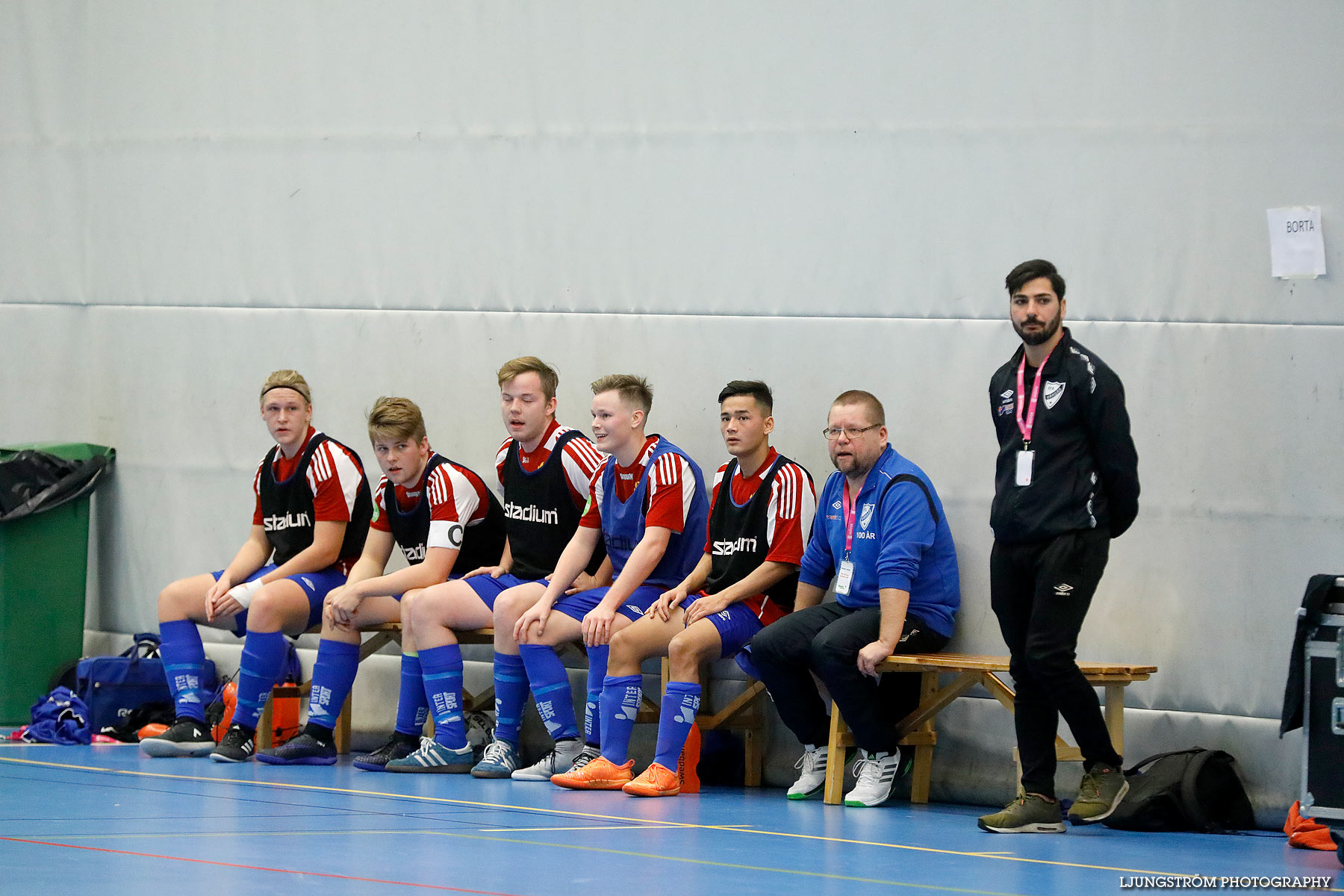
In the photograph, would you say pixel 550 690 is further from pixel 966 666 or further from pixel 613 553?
pixel 966 666

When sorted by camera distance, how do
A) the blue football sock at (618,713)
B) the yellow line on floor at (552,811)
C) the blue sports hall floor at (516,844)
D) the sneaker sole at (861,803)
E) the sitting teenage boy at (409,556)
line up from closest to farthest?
the blue sports hall floor at (516,844), the yellow line on floor at (552,811), the sneaker sole at (861,803), the blue football sock at (618,713), the sitting teenage boy at (409,556)

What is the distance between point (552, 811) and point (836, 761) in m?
1.10

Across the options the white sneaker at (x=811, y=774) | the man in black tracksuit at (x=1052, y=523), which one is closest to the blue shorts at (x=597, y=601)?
the white sneaker at (x=811, y=774)

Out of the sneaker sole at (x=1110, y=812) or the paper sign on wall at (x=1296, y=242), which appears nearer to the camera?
the sneaker sole at (x=1110, y=812)

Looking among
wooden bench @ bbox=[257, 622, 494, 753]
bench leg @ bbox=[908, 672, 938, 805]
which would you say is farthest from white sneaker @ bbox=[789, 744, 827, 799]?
wooden bench @ bbox=[257, 622, 494, 753]

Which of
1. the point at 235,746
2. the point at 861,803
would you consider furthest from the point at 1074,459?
the point at 235,746

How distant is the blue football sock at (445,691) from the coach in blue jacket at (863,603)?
50.7 inches

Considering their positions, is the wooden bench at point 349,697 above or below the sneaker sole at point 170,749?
above

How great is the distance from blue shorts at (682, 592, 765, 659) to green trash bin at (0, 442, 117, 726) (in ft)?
11.4

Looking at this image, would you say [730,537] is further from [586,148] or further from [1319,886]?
[1319,886]

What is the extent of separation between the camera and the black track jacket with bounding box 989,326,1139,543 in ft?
15.5

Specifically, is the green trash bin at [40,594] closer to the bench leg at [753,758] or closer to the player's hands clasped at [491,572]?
the player's hands clasped at [491,572]

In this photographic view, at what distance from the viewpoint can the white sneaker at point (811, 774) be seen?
5766mm

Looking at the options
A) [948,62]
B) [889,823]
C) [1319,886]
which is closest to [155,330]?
[948,62]
